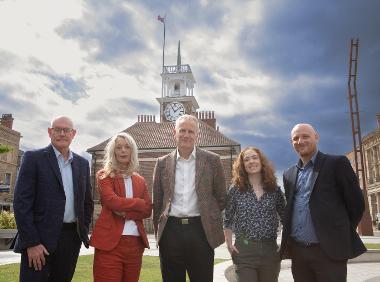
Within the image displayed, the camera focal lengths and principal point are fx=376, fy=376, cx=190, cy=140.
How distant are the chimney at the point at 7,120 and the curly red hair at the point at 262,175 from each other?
41480 millimetres

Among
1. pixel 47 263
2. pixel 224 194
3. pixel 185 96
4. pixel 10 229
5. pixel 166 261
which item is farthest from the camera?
pixel 185 96

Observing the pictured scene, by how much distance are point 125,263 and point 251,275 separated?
1.35 meters

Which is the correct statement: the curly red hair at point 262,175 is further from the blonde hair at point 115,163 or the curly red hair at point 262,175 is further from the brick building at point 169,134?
the brick building at point 169,134

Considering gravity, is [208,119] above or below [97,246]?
above

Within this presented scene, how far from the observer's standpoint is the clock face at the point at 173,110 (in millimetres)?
42784

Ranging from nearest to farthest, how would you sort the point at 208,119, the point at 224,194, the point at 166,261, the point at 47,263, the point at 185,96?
1. the point at 47,263
2. the point at 166,261
3. the point at 224,194
4. the point at 208,119
5. the point at 185,96

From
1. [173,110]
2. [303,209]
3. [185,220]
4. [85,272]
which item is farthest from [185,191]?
[173,110]

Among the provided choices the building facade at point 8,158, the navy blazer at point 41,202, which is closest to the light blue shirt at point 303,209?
the navy blazer at point 41,202

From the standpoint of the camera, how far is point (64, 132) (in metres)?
4.24

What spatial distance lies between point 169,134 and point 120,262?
30.9 m

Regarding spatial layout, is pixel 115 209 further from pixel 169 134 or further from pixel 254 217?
pixel 169 134

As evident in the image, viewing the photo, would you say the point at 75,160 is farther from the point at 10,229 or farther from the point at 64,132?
the point at 10,229

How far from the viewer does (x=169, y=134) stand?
1369 inches

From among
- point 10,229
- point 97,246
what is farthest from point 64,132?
point 10,229
